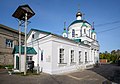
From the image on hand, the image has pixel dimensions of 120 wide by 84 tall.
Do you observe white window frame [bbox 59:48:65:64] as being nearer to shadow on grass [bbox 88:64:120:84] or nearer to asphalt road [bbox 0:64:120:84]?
asphalt road [bbox 0:64:120:84]

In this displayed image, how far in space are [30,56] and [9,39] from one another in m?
9.32

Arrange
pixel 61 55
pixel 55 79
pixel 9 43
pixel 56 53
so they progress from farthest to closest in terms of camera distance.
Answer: pixel 9 43 < pixel 61 55 < pixel 56 53 < pixel 55 79

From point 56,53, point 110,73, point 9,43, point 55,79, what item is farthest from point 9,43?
point 110,73

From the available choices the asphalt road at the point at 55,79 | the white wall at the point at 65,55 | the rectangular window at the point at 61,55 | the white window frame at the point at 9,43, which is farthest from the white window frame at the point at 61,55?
the white window frame at the point at 9,43

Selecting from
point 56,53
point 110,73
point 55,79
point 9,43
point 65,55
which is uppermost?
point 9,43

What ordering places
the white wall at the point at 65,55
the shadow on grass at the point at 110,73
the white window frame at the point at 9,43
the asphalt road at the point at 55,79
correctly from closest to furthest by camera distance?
the asphalt road at the point at 55,79, the shadow on grass at the point at 110,73, the white wall at the point at 65,55, the white window frame at the point at 9,43

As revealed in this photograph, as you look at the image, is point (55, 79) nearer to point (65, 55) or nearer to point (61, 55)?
point (61, 55)

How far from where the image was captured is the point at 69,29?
28.0 m

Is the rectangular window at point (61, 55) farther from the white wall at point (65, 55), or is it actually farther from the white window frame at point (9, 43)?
the white window frame at point (9, 43)

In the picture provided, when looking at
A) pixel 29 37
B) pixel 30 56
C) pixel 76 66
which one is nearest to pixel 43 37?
pixel 30 56

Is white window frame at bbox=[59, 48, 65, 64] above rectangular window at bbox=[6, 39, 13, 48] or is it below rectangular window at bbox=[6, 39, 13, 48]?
below

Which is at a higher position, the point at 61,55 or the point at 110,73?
the point at 61,55

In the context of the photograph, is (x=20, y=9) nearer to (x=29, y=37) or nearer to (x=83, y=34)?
(x=29, y=37)

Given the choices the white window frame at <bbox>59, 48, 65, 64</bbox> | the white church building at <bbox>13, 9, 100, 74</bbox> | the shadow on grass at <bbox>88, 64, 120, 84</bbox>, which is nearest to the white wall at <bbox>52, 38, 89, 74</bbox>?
the white church building at <bbox>13, 9, 100, 74</bbox>
